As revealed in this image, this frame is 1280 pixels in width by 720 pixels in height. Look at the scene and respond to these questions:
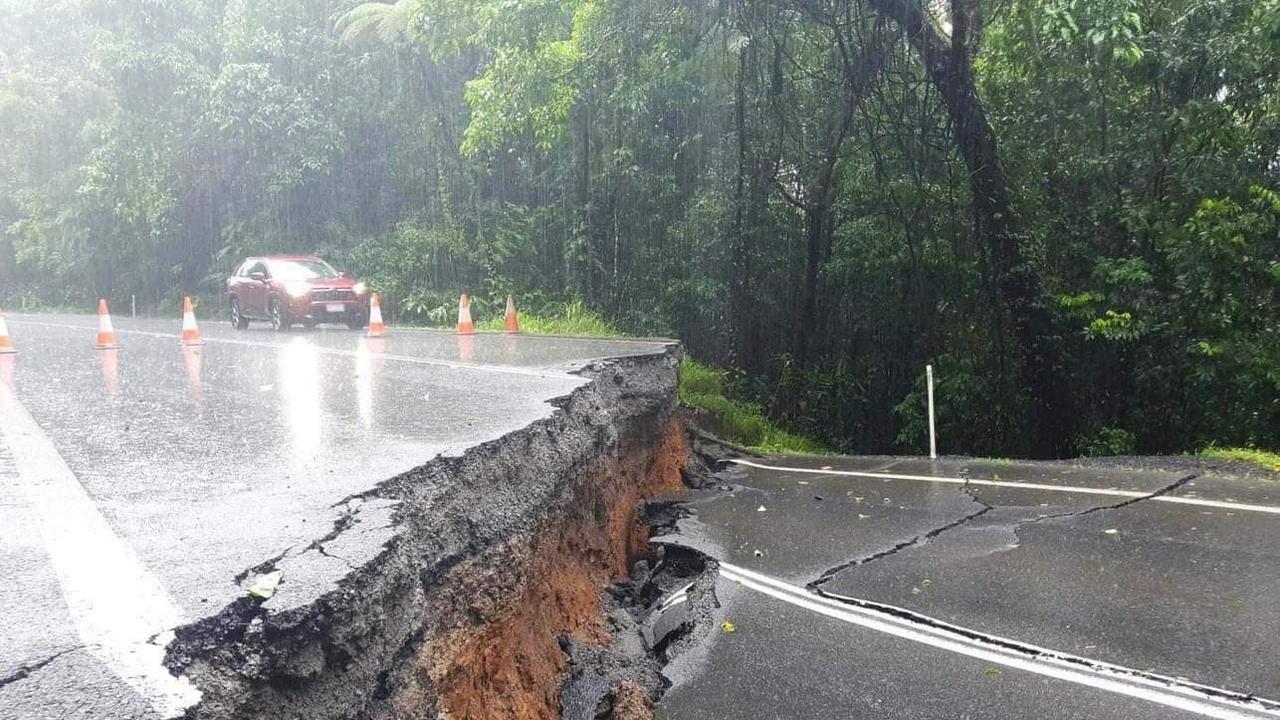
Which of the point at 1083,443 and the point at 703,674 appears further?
the point at 1083,443

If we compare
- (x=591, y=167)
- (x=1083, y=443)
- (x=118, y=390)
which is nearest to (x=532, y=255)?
(x=591, y=167)

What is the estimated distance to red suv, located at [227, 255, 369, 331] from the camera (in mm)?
19766

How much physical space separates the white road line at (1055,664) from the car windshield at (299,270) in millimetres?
16404

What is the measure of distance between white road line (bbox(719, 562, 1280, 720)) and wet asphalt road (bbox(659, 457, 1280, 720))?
2cm

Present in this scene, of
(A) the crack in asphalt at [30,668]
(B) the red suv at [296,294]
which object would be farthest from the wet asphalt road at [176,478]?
(B) the red suv at [296,294]

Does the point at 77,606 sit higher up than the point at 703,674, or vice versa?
the point at 77,606

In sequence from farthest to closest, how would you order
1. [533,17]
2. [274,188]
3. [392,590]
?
[274,188] → [533,17] → [392,590]

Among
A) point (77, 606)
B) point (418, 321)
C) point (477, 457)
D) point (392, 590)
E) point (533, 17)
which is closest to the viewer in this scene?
point (77, 606)

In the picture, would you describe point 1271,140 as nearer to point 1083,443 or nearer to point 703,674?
point 1083,443

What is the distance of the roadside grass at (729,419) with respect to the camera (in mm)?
13719

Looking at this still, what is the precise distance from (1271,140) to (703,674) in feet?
38.7

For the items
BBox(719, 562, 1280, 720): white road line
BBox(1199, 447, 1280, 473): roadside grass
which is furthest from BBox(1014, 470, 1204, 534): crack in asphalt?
BBox(719, 562, 1280, 720): white road line

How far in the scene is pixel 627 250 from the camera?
21688 millimetres

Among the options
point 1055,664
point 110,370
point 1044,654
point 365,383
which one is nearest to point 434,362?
point 365,383
